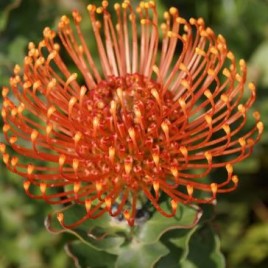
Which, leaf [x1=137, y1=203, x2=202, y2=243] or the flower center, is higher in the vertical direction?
the flower center

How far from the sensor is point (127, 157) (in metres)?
1.90

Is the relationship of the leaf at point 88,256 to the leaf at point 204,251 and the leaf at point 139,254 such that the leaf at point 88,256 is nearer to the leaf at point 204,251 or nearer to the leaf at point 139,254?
the leaf at point 139,254

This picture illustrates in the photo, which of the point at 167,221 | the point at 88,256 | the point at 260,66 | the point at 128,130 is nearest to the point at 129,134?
the point at 128,130

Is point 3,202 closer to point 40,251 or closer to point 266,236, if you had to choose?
point 40,251

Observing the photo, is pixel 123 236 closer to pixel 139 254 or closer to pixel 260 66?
pixel 139 254

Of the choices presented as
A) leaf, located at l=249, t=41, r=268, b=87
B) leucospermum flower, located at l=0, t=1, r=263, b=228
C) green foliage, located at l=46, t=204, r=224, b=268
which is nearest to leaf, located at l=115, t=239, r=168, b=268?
green foliage, located at l=46, t=204, r=224, b=268

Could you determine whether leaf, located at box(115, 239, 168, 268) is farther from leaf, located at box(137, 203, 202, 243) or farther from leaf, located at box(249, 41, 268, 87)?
leaf, located at box(249, 41, 268, 87)

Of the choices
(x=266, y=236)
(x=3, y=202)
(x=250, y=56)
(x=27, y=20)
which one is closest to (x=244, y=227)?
(x=266, y=236)

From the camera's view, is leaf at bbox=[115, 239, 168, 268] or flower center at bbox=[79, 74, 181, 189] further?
leaf at bbox=[115, 239, 168, 268]

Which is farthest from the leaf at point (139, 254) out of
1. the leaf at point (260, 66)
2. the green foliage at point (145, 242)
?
the leaf at point (260, 66)

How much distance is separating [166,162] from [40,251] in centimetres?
111

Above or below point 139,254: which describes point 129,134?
above

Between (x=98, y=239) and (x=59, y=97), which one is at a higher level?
(x=59, y=97)

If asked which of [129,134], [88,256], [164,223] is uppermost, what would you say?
[129,134]
